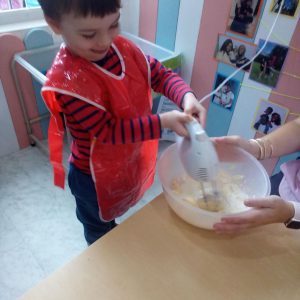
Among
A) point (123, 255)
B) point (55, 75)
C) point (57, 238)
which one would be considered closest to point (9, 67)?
point (57, 238)

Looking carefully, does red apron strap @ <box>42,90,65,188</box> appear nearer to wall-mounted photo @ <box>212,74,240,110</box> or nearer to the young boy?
the young boy

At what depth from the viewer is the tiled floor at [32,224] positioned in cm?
119

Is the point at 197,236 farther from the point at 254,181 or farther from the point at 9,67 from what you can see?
the point at 9,67

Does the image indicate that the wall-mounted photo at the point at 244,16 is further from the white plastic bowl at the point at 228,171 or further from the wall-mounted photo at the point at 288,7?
the white plastic bowl at the point at 228,171

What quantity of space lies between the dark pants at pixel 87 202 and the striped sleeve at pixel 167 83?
333mm

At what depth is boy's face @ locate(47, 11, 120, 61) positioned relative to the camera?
0.61 m

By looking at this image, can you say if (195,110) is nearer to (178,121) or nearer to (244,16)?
(178,121)

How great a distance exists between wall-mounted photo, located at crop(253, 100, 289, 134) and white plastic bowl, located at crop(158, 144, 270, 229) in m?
0.56

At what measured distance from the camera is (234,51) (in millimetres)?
1272

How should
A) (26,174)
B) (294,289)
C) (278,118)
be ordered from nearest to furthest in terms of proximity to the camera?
1. (294,289)
2. (278,118)
3. (26,174)

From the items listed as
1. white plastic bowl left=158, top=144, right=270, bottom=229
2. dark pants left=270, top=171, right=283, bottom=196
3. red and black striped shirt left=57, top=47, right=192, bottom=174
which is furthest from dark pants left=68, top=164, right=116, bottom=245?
dark pants left=270, top=171, right=283, bottom=196

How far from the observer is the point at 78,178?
35.9 inches

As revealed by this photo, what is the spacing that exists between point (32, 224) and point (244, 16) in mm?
1245

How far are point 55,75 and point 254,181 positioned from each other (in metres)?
0.54
